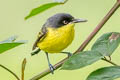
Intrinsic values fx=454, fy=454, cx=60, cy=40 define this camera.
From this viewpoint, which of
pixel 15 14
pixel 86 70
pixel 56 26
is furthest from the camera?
pixel 15 14

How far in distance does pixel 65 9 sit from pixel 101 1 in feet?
1.38

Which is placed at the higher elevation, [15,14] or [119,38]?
[119,38]

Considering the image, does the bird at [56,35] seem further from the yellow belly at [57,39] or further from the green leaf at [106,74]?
the green leaf at [106,74]

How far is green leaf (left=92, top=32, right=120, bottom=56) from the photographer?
1159mm

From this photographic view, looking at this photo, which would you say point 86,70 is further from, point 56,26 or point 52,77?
point 56,26

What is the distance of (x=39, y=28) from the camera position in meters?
4.88

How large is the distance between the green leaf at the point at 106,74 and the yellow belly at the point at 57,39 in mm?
1009

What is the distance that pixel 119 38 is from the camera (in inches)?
47.1

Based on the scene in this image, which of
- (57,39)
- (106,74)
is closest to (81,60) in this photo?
(106,74)

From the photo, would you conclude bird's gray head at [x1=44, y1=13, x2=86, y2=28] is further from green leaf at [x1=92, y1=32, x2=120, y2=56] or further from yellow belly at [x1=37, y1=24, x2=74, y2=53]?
green leaf at [x1=92, y1=32, x2=120, y2=56]

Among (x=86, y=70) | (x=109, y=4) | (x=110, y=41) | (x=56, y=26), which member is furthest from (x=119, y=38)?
(x=109, y=4)

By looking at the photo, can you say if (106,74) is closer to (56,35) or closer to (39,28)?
(56,35)

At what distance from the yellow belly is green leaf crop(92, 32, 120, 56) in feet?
2.79

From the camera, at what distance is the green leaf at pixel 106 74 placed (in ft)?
3.35
